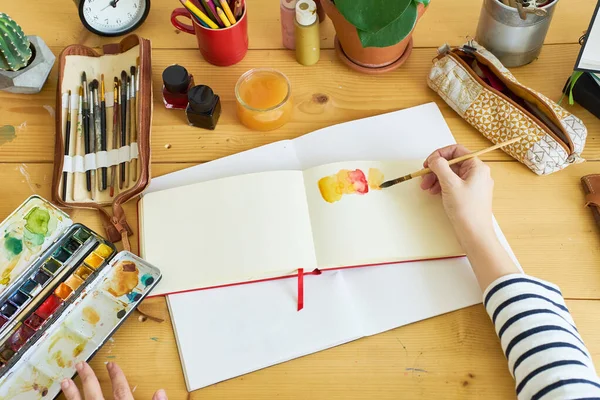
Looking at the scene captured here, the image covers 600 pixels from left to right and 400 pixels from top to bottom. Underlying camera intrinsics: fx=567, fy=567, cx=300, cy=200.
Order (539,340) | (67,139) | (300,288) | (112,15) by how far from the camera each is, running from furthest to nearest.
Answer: (112,15) < (67,139) < (300,288) < (539,340)

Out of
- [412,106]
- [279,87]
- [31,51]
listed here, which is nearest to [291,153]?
[279,87]

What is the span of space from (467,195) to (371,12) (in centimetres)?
30

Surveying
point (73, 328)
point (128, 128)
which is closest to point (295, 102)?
point (128, 128)

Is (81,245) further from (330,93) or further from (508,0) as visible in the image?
(508,0)

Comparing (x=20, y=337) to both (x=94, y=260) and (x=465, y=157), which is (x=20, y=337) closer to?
(x=94, y=260)

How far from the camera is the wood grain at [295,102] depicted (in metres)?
0.92

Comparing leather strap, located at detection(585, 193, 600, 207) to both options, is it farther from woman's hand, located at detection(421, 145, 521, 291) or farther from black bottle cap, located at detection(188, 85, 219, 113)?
black bottle cap, located at detection(188, 85, 219, 113)

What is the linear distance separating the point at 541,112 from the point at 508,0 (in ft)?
0.59

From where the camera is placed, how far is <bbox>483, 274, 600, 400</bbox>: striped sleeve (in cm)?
65

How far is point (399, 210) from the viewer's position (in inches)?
32.3

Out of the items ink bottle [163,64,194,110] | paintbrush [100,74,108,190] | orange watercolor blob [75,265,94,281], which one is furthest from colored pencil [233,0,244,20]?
orange watercolor blob [75,265,94,281]

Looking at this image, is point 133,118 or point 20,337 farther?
point 133,118

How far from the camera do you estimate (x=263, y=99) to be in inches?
36.5

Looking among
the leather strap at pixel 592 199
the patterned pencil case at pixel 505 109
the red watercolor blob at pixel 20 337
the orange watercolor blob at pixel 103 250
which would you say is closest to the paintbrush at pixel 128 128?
the orange watercolor blob at pixel 103 250
